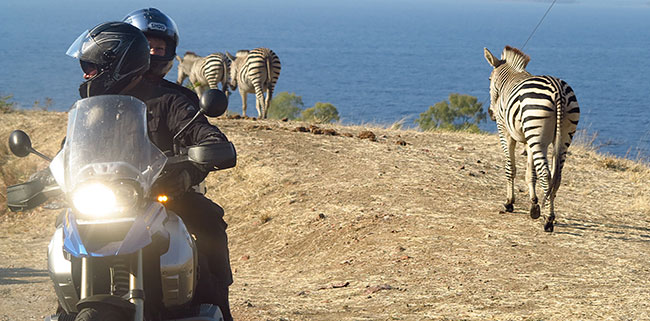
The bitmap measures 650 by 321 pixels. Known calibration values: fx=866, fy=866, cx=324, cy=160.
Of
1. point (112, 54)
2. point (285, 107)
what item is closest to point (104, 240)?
point (112, 54)

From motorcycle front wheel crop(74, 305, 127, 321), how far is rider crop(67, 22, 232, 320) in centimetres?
73

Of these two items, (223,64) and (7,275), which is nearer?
(7,275)

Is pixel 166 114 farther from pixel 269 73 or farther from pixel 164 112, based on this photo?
pixel 269 73

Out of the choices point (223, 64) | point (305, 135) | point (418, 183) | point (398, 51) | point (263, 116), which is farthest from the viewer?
point (398, 51)

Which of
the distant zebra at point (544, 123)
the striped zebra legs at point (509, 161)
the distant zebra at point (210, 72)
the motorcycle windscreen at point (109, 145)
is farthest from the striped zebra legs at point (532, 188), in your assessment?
the distant zebra at point (210, 72)

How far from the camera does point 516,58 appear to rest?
12.1m

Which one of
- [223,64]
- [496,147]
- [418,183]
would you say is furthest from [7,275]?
[223,64]

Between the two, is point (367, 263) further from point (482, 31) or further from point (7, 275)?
point (482, 31)

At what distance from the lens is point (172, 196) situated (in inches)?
168

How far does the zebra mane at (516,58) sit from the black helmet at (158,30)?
7.55 metres

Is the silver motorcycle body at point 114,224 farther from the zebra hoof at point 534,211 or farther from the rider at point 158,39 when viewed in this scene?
the zebra hoof at point 534,211

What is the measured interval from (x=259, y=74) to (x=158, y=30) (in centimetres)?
1469

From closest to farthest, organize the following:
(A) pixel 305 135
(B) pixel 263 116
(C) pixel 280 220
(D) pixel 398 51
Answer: (C) pixel 280 220 < (A) pixel 305 135 < (B) pixel 263 116 < (D) pixel 398 51

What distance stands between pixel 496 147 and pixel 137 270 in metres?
12.0
